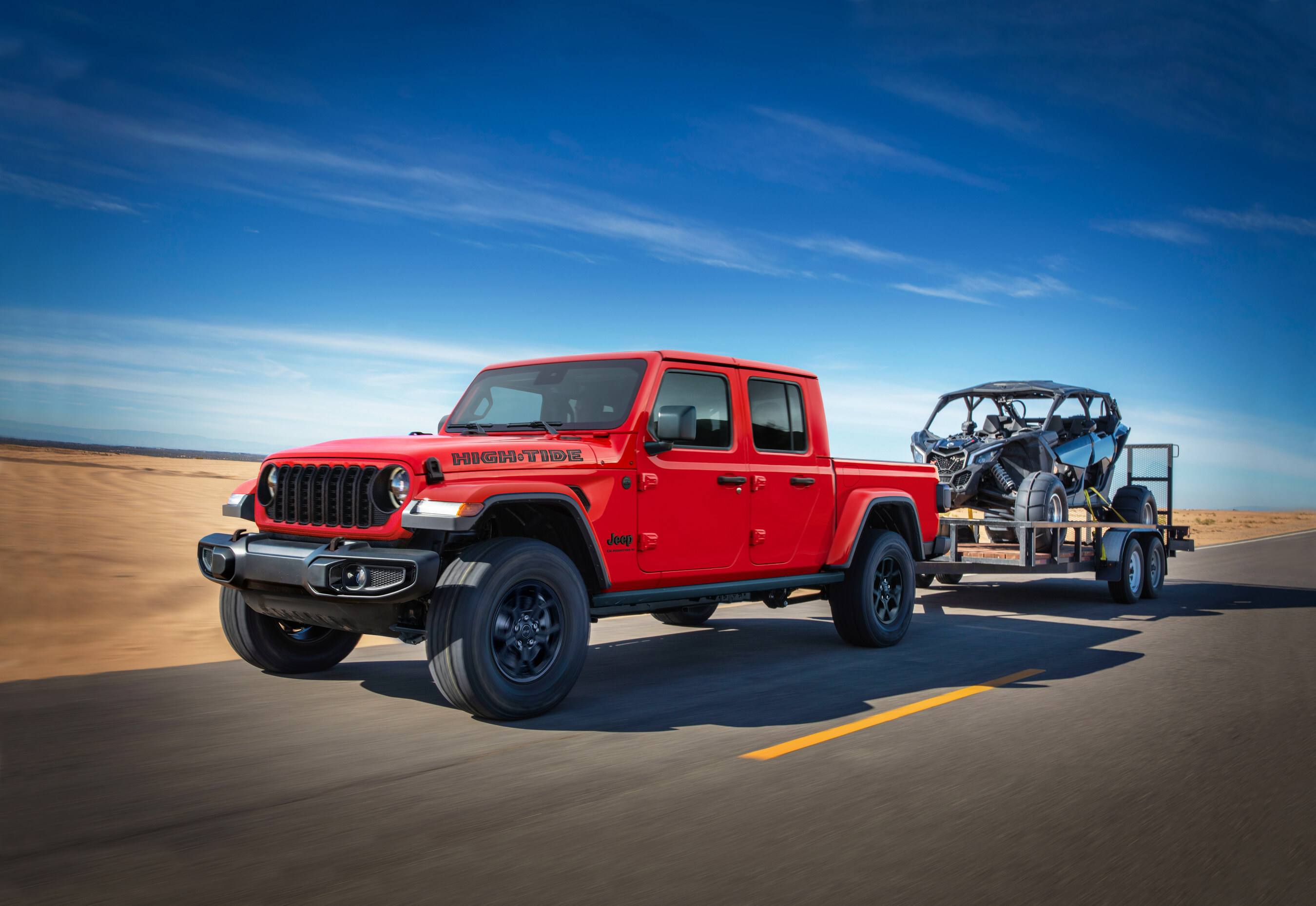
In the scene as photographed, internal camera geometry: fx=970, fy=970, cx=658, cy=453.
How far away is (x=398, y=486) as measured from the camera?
18.1 ft

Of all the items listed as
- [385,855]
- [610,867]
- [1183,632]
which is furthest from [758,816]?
[1183,632]

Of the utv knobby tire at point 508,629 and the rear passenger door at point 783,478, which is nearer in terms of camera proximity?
the utv knobby tire at point 508,629

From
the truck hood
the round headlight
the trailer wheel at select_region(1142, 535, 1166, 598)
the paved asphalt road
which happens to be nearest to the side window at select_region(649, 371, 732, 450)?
the truck hood

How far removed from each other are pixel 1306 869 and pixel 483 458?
13.8 feet

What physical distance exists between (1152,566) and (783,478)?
25.8 feet

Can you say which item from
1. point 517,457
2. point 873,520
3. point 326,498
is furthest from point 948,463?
point 326,498

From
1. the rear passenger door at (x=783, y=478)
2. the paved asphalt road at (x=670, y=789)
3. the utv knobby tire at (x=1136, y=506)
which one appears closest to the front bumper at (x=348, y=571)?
the paved asphalt road at (x=670, y=789)

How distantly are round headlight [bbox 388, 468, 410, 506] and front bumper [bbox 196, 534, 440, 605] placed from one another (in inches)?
10.8

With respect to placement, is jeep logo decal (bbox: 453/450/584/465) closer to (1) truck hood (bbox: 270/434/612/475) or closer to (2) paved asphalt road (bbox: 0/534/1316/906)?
(1) truck hood (bbox: 270/434/612/475)

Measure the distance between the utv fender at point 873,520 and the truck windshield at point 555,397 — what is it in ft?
8.03

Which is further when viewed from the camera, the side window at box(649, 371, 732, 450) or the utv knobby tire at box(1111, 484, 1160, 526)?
the utv knobby tire at box(1111, 484, 1160, 526)

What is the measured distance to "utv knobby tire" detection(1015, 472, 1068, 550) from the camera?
11.5 m

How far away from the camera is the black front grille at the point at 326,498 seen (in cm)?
555

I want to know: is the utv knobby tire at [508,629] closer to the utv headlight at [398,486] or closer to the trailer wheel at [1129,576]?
the utv headlight at [398,486]
